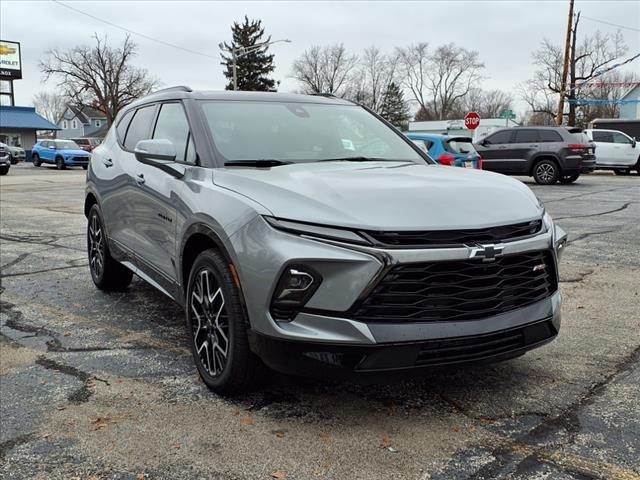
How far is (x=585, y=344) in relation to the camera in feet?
13.5

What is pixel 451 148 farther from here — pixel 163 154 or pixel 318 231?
pixel 318 231

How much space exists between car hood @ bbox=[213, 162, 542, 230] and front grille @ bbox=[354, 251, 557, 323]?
0.19 metres

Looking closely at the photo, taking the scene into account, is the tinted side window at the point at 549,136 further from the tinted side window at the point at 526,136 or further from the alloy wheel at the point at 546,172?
the alloy wheel at the point at 546,172

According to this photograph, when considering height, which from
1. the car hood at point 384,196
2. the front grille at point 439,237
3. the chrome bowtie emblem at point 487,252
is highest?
the car hood at point 384,196

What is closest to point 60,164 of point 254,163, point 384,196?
point 254,163

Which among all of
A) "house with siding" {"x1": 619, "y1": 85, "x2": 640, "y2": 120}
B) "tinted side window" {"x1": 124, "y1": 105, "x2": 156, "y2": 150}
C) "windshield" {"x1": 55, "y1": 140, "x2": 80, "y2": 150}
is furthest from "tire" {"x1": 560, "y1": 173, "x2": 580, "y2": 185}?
"house with siding" {"x1": 619, "y1": 85, "x2": 640, "y2": 120}

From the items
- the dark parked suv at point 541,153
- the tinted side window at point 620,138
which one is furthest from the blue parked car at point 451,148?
the tinted side window at point 620,138

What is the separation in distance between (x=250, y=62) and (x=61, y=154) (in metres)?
36.1

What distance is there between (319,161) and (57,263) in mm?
4475

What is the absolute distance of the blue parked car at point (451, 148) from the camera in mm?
13992

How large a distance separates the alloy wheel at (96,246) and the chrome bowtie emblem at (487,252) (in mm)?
3849

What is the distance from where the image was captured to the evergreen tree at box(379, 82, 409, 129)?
8456cm

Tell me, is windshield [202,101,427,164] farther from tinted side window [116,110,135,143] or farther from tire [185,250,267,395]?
tinted side window [116,110,135,143]

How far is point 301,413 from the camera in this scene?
10.3ft
